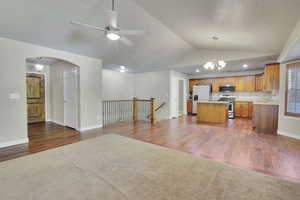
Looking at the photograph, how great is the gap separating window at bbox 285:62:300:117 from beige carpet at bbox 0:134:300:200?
10.6 ft

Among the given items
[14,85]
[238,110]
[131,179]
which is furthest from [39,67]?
[238,110]

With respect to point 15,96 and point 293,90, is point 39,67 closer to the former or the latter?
point 15,96

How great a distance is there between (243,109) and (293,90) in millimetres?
3243

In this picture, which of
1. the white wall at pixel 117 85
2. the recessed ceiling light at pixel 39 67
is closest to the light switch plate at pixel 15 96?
the recessed ceiling light at pixel 39 67

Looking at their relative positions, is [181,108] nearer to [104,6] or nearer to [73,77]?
[73,77]

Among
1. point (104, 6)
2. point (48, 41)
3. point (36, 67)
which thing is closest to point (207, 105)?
point (104, 6)

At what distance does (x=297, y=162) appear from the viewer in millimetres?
2602

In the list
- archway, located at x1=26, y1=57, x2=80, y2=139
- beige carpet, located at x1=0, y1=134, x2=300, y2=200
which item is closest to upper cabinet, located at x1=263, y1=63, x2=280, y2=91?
beige carpet, located at x1=0, y1=134, x2=300, y2=200

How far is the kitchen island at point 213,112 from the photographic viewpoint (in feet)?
19.4

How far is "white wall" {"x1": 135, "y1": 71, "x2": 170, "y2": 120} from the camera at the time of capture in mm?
7210

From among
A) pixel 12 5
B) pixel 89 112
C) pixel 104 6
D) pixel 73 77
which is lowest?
pixel 89 112

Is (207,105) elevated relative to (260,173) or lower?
elevated

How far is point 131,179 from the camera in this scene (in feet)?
6.75

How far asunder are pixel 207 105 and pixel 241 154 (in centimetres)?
352
